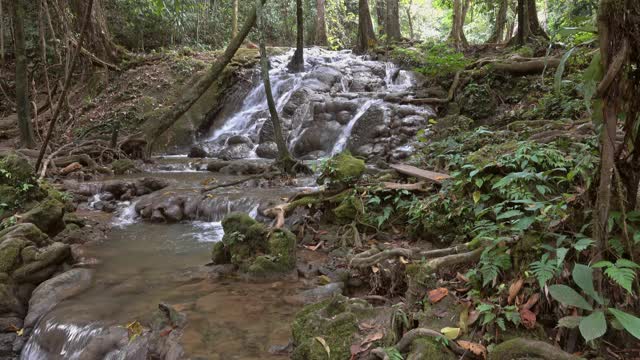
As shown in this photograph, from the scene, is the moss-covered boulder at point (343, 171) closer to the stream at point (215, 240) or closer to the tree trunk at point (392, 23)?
the stream at point (215, 240)

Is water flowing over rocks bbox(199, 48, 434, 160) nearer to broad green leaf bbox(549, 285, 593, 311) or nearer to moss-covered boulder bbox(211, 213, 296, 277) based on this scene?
moss-covered boulder bbox(211, 213, 296, 277)

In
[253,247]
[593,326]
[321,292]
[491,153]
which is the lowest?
[321,292]

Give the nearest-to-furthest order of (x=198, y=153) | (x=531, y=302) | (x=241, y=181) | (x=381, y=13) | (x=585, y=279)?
(x=585, y=279) → (x=531, y=302) → (x=241, y=181) → (x=198, y=153) → (x=381, y=13)

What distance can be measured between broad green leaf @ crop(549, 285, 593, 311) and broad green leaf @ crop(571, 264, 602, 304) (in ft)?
0.17

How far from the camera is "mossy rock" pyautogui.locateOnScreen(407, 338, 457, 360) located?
2795 millimetres

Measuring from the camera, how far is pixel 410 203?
5.71 m

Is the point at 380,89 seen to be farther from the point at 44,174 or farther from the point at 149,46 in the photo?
the point at 149,46

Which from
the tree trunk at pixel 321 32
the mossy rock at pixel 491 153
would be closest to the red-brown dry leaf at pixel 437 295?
the mossy rock at pixel 491 153

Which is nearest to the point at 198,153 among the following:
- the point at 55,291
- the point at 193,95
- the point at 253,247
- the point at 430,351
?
the point at 193,95

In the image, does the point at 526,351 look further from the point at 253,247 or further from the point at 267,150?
the point at 267,150

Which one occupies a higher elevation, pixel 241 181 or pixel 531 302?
Result: pixel 531 302

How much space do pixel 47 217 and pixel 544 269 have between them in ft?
21.4

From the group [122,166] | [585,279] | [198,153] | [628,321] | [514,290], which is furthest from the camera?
[198,153]

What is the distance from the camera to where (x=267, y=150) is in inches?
495
